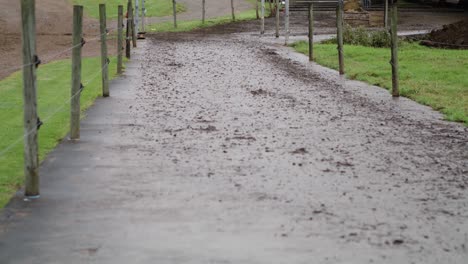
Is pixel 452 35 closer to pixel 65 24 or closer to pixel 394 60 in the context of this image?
pixel 394 60

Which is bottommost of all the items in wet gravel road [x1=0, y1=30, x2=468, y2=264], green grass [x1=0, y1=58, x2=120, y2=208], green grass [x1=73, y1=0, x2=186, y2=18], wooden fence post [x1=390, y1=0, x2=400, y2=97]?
wet gravel road [x1=0, y1=30, x2=468, y2=264]

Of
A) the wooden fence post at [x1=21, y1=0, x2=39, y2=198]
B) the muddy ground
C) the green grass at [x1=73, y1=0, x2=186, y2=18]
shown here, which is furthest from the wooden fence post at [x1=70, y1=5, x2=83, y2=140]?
the green grass at [x1=73, y1=0, x2=186, y2=18]

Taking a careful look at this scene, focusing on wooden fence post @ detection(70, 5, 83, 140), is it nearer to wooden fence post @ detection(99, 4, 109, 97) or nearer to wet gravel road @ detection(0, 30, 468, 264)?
wet gravel road @ detection(0, 30, 468, 264)

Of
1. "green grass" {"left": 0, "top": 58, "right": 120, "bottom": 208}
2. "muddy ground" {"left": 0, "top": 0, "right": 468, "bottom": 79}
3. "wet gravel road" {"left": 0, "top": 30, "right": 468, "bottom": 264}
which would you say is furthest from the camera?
"muddy ground" {"left": 0, "top": 0, "right": 468, "bottom": 79}

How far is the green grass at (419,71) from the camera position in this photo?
1750cm

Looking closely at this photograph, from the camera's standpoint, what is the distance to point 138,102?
1731 cm

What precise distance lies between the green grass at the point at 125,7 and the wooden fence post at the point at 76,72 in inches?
1463

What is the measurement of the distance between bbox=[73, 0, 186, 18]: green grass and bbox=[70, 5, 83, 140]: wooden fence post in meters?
37.2

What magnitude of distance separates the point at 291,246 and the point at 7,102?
11.2 metres

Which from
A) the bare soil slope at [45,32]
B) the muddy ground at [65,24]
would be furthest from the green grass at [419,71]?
the bare soil slope at [45,32]

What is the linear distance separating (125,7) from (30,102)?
147ft

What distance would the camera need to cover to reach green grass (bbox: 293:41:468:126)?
17.5 meters

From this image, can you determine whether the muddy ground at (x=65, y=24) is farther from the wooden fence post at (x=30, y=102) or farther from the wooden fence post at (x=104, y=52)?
the wooden fence post at (x=30, y=102)

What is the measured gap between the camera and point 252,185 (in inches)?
396
